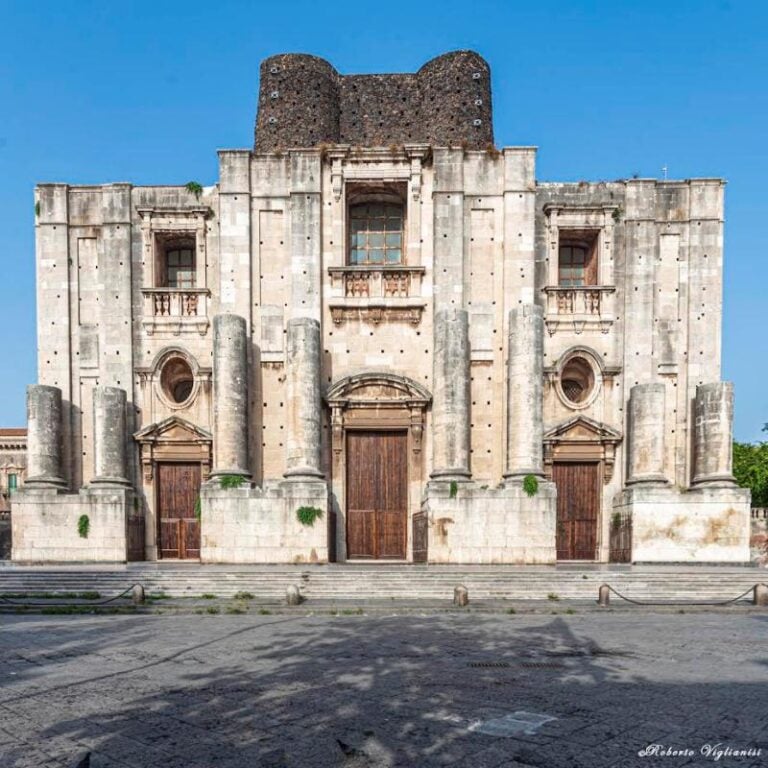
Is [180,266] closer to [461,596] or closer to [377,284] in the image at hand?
[377,284]

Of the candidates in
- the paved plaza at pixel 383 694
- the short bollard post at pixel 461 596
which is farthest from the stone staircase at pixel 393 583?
the paved plaza at pixel 383 694

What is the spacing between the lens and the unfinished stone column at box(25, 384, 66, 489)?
65.3 feet

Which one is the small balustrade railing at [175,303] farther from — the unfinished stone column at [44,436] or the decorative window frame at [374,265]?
the decorative window frame at [374,265]

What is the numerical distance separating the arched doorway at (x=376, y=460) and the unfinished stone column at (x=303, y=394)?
37.6 inches

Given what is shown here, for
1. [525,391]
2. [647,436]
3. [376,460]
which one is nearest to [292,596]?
[376,460]

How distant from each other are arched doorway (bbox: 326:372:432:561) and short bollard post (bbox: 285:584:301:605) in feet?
20.6

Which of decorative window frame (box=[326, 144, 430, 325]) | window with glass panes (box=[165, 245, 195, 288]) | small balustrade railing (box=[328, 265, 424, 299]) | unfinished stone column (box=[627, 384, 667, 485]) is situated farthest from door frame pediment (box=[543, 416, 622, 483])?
window with glass panes (box=[165, 245, 195, 288])

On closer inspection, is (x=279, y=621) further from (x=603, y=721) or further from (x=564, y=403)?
(x=564, y=403)

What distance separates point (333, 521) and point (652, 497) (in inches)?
395

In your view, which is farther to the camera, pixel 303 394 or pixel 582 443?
pixel 582 443

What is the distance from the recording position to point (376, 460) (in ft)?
67.7

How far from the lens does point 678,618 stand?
12617 millimetres

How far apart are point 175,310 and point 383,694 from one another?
17165mm

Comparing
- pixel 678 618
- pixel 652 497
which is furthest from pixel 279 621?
pixel 652 497
